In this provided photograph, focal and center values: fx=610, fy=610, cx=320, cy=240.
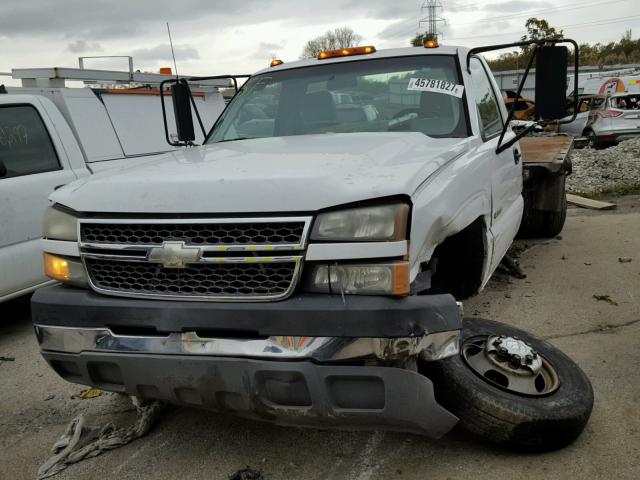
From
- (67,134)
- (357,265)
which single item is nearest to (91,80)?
(67,134)

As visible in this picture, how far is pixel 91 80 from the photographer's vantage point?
630 cm

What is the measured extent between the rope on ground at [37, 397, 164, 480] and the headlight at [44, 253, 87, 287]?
797 millimetres

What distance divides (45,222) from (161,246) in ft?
2.40

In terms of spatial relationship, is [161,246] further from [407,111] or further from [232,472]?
[407,111]

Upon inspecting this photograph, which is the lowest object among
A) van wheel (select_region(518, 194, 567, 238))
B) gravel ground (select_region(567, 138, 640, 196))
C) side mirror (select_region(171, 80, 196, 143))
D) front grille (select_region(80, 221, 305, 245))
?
gravel ground (select_region(567, 138, 640, 196))

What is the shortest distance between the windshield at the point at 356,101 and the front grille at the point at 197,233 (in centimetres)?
148

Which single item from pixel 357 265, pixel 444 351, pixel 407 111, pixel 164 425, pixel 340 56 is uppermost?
pixel 340 56

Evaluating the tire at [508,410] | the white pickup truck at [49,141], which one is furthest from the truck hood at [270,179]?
the white pickup truck at [49,141]

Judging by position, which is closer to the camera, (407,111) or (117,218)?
(117,218)

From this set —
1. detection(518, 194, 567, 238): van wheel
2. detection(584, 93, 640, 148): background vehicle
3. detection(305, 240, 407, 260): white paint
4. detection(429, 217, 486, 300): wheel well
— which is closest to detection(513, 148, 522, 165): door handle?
detection(429, 217, 486, 300): wheel well

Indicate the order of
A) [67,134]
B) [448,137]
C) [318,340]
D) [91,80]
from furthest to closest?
[91,80] < [67,134] < [448,137] < [318,340]

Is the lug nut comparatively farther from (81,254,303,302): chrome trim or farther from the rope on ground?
the rope on ground

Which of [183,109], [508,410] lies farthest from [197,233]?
[183,109]

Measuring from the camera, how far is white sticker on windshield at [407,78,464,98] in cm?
372
